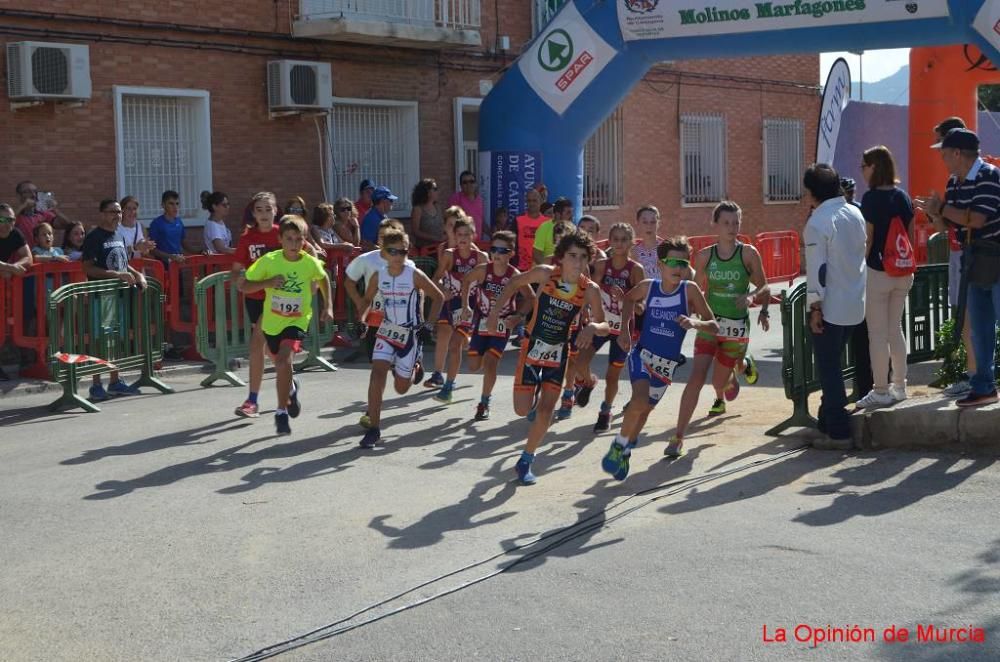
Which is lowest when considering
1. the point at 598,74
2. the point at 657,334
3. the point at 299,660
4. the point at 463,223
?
the point at 299,660

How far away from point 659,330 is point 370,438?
7.53 feet

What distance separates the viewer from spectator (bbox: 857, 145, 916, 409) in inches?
377

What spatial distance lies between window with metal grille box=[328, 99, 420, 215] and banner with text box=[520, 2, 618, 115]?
10.6ft

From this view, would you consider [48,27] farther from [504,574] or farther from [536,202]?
[504,574]

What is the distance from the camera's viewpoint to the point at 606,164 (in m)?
25.4

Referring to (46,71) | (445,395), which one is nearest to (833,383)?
(445,395)

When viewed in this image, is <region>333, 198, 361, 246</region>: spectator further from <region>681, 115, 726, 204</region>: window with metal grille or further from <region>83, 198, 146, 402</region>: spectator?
<region>681, 115, 726, 204</region>: window with metal grille

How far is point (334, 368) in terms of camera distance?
561 inches

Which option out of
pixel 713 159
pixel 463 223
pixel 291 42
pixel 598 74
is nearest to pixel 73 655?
pixel 463 223

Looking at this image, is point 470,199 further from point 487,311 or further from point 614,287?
point 614,287

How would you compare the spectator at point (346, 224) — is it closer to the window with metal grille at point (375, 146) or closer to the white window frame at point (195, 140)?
the white window frame at point (195, 140)

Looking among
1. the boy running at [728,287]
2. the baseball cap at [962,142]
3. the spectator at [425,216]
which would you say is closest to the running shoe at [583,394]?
the boy running at [728,287]

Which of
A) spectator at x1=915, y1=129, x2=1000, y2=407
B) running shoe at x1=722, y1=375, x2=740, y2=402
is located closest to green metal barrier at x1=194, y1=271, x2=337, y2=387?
running shoe at x1=722, y1=375, x2=740, y2=402

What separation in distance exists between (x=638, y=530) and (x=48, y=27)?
38.0ft
